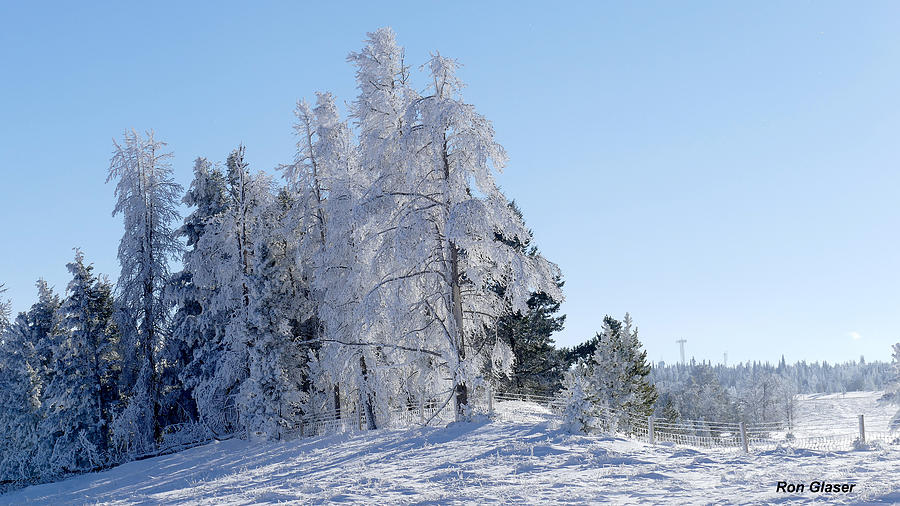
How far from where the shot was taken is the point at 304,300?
30250 mm

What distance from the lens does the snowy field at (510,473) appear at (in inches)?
487

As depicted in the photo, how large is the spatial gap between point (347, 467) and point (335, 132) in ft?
49.3

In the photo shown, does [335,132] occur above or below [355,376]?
above

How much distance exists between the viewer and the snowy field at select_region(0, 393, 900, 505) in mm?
12375

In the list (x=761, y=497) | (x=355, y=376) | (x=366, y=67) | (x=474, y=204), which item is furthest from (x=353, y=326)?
(x=761, y=497)

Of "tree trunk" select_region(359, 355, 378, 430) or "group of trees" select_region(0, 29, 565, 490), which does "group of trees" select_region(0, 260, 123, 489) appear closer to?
"group of trees" select_region(0, 29, 565, 490)

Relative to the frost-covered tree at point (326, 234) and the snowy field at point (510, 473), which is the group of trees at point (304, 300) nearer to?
the frost-covered tree at point (326, 234)

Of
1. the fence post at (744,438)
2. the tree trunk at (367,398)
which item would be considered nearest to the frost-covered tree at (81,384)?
the tree trunk at (367,398)

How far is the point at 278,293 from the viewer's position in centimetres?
2883

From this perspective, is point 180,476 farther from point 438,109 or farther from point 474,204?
point 438,109

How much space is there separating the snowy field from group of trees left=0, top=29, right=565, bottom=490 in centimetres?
333

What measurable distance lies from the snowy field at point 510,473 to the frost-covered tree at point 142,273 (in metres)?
9.47
